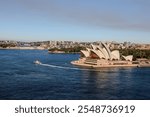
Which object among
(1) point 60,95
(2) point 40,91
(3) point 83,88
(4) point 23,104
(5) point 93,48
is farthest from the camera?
(5) point 93,48

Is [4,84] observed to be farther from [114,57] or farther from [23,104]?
[114,57]

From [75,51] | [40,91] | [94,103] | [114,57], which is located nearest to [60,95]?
[40,91]

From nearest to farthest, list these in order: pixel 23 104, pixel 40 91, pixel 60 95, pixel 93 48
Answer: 1. pixel 23 104
2. pixel 60 95
3. pixel 40 91
4. pixel 93 48

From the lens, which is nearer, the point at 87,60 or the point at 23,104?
the point at 23,104

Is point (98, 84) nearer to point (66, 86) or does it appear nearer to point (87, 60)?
point (66, 86)

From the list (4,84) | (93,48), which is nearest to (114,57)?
(93,48)

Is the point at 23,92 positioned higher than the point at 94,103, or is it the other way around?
the point at 94,103
